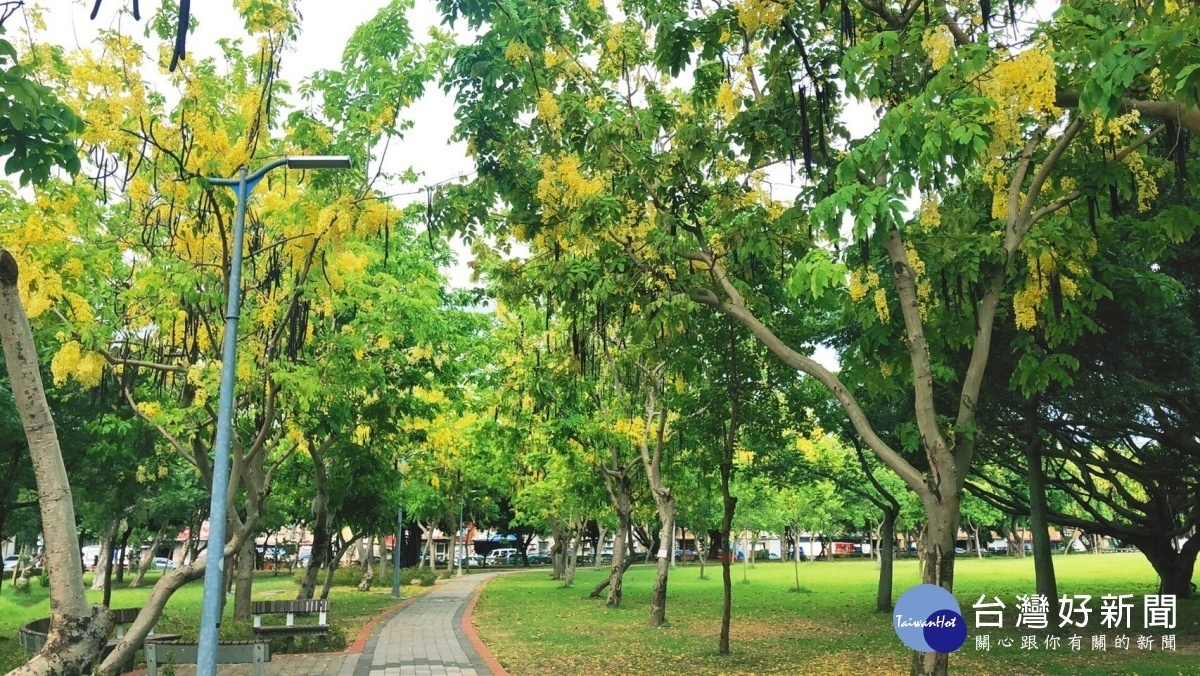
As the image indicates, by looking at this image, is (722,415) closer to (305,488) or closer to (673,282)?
(673,282)

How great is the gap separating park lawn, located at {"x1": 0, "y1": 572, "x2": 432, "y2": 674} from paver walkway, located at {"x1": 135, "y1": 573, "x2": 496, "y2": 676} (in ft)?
1.87

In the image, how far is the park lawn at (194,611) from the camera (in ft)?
47.2

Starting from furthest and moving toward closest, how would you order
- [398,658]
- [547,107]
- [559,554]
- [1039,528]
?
[559,554]
[1039,528]
[398,658]
[547,107]

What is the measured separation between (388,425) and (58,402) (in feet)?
20.4

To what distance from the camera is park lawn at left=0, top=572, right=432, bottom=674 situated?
14375 millimetres

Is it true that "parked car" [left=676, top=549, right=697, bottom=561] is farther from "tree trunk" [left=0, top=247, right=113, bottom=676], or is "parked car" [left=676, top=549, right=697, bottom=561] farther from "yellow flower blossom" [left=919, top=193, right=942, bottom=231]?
"tree trunk" [left=0, top=247, right=113, bottom=676]

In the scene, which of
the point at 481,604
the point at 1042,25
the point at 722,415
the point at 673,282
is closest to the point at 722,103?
the point at 673,282

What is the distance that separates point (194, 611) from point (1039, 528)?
2067 centimetres

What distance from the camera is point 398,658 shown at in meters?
13.5

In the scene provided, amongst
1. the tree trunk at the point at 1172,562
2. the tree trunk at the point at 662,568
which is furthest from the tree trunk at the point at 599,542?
the tree trunk at the point at 1172,562

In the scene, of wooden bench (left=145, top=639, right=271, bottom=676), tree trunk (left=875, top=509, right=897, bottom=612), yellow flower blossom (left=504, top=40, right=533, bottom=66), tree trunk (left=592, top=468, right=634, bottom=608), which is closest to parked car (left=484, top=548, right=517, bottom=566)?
tree trunk (left=592, top=468, right=634, bottom=608)

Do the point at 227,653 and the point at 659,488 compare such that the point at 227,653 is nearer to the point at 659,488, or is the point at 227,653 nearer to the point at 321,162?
the point at 321,162

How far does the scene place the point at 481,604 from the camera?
985 inches

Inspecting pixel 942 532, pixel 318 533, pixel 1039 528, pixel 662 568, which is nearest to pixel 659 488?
pixel 662 568
